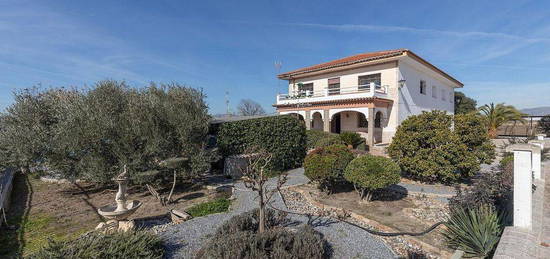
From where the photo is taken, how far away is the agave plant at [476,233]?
12.9 feet

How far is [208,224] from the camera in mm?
5535

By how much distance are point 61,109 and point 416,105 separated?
75.9ft

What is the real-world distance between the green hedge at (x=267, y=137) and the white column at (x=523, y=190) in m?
8.16

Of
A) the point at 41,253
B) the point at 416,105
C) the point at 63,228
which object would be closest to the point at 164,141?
the point at 63,228

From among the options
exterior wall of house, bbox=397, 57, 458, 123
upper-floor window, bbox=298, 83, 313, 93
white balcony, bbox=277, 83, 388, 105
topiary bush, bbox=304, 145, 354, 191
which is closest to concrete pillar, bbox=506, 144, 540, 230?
topiary bush, bbox=304, 145, 354, 191

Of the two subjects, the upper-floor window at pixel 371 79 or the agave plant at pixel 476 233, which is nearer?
the agave plant at pixel 476 233

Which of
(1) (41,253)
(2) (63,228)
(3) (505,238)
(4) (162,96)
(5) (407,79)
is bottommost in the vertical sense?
(2) (63,228)

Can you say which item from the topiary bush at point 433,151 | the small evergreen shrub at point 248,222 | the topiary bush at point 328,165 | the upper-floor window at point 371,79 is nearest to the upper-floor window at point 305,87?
the upper-floor window at point 371,79

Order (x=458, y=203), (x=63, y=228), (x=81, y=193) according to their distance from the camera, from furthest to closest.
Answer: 1. (x=81, y=193)
2. (x=63, y=228)
3. (x=458, y=203)

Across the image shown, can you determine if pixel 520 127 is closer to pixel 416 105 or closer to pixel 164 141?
pixel 416 105

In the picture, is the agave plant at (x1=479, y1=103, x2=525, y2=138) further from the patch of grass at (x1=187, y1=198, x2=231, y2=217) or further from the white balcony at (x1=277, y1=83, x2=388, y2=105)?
the patch of grass at (x1=187, y1=198, x2=231, y2=217)

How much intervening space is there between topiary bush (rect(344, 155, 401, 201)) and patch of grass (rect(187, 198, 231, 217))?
389 centimetres

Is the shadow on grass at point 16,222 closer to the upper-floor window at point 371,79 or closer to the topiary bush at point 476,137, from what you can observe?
the topiary bush at point 476,137

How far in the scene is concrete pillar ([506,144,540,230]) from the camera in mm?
3566
